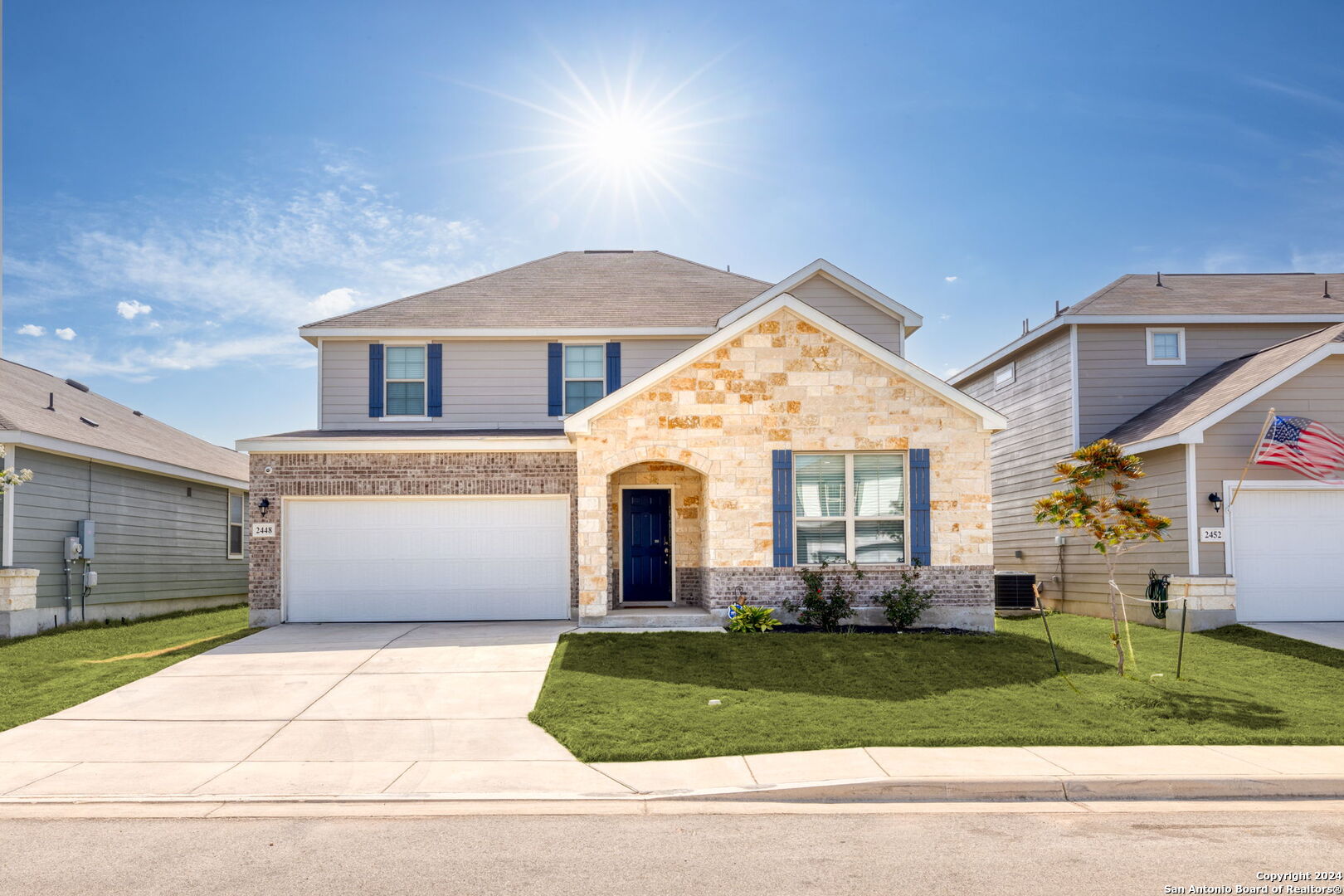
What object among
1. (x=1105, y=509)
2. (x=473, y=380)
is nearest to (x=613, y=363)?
(x=473, y=380)

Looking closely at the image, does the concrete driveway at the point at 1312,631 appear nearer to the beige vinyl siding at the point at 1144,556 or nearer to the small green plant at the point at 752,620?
the beige vinyl siding at the point at 1144,556

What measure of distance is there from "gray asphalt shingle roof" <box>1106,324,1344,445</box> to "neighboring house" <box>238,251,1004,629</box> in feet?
12.5

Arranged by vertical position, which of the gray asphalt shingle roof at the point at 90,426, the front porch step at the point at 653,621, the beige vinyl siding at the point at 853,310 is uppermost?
the beige vinyl siding at the point at 853,310

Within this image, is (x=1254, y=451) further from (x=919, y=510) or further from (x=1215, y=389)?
(x=919, y=510)

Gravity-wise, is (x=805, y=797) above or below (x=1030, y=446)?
below

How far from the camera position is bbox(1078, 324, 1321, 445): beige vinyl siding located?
61.6 feet

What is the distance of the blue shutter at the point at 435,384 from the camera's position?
1833cm

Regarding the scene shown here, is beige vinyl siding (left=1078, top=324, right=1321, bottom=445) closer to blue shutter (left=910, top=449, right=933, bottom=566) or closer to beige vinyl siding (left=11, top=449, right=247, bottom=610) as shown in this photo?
blue shutter (left=910, top=449, right=933, bottom=566)

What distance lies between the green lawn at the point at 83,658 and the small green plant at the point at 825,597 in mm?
8417

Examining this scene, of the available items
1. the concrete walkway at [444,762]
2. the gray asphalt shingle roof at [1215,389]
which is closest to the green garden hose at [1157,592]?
the gray asphalt shingle roof at [1215,389]

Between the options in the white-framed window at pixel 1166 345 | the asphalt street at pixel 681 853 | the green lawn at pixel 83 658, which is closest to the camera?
the asphalt street at pixel 681 853

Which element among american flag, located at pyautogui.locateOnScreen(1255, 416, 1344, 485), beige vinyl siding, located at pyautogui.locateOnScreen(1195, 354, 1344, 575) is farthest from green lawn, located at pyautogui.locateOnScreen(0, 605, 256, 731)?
american flag, located at pyautogui.locateOnScreen(1255, 416, 1344, 485)

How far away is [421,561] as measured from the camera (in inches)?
629

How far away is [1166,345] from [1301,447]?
4.69 meters
